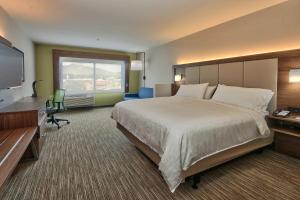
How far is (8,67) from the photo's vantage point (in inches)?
101

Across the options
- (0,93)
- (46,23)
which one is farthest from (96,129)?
(46,23)

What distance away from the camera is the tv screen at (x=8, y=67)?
232cm

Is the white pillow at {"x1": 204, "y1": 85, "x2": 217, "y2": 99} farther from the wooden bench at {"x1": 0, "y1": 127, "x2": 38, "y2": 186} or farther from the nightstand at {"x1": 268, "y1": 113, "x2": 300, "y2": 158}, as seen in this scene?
the wooden bench at {"x1": 0, "y1": 127, "x2": 38, "y2": 186}

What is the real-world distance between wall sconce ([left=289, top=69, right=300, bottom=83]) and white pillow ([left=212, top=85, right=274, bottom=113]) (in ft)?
1.03

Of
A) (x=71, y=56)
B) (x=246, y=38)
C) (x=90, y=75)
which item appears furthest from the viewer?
(x=90, y=75)

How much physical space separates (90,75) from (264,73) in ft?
18.5

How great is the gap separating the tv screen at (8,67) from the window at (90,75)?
313cm

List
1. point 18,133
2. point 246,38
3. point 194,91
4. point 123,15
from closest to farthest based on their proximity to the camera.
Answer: point 18,133 < point 123,15 < point 246,38 < point 194,91

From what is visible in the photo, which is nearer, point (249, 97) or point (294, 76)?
point (294, 76)

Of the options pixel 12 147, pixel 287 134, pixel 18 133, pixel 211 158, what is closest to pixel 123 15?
pixel 18 133

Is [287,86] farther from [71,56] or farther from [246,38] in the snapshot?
[71,56]

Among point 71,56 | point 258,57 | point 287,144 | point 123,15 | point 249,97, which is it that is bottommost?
point 287,144

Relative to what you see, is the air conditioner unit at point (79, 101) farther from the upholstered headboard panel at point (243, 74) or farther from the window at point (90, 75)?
the upholstered headboard panel at point (243, 74)

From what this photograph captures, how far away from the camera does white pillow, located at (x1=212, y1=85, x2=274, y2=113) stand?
8.58 feet
